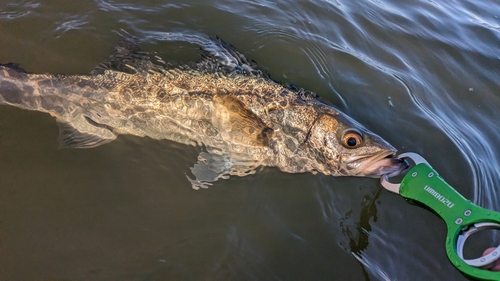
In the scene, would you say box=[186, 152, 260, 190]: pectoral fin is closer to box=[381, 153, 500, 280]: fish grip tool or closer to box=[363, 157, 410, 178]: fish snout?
box=[363, 157, 410, 178]: fish snout

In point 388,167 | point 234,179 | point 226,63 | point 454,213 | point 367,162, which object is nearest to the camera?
point 454,213

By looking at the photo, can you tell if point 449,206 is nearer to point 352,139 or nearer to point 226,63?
point 352,139

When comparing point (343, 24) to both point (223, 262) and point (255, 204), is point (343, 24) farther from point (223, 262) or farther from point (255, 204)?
point (223, 262)

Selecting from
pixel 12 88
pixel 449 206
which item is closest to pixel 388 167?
pixel 449 206

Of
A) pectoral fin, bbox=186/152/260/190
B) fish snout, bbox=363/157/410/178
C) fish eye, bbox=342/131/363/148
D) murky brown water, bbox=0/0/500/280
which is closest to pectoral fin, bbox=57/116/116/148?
murky brown water, bbox=0/0/500/280

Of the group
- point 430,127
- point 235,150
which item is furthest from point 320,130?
point 430,127
